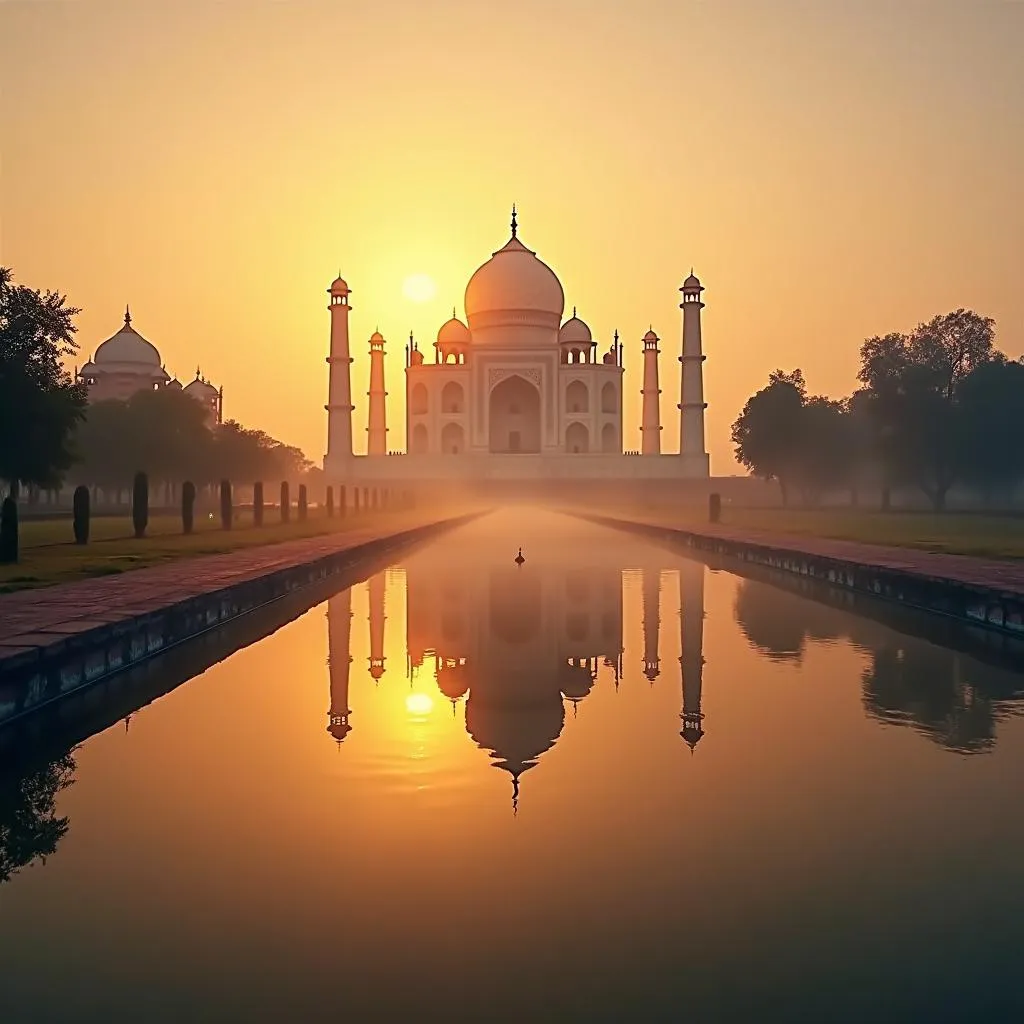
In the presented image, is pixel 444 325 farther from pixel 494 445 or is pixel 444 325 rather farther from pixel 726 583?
pixel 726 583

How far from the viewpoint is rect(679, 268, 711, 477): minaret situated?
60031 mm

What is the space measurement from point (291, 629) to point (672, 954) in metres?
6.65

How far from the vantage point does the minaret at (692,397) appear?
6003 centimetres

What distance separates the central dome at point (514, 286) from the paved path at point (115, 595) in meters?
52.9

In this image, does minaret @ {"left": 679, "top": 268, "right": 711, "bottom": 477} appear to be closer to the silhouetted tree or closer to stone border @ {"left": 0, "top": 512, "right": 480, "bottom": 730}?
stone border @ {"left": 0, "top": 512, "right": 480, "bottom": 730}

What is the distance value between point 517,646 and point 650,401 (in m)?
60.7

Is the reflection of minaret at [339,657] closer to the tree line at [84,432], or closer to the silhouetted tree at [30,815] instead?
the silhouetted tree at [30,815]

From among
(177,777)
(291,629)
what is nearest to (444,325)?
(291,629)

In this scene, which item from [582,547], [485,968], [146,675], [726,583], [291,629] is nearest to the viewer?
[485,968]

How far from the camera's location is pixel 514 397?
228ft

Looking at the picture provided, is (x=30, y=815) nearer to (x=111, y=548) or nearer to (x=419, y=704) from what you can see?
(x=419, y=704)

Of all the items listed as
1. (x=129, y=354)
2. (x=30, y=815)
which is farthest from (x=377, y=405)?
(x=30, y=815)

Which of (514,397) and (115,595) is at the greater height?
(514,397)

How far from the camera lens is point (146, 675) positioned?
664 centimetres
